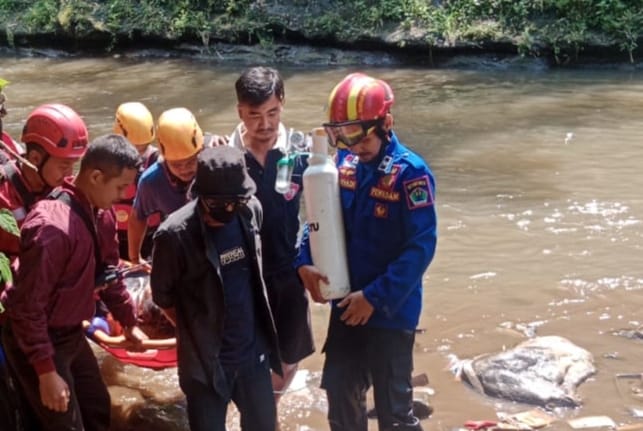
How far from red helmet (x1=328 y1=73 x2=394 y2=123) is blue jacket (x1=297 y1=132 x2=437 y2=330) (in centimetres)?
15

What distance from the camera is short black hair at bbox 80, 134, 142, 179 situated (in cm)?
331

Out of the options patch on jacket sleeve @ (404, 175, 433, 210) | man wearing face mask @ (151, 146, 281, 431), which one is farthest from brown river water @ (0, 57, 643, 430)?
patch on jacket sleeve @ (404, 175, 433, 210)

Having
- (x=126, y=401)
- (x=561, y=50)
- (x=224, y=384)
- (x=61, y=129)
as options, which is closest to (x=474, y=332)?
(x=126, y=401)

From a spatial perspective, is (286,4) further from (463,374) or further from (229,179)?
(229,179)

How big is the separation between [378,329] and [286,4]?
15.2m

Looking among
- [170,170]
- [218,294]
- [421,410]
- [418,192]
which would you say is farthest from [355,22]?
[218,294]

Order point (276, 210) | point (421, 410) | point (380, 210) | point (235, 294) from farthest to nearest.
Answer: point (421, 410)
point (276, 210)
point (380, 210)
point (235, 294)

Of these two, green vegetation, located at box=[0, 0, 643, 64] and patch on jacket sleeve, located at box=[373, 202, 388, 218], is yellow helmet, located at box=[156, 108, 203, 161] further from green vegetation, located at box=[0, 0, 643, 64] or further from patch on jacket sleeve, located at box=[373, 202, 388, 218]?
green vegetation, located at box=[0, 0, 643, 64]

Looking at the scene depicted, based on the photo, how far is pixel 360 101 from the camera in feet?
11.1

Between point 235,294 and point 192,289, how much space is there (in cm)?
18

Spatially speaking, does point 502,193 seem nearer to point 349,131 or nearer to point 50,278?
point 349,131

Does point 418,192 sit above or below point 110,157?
below

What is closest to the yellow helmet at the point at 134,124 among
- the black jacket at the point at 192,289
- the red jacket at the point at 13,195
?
the red jacket at the point at 13,195

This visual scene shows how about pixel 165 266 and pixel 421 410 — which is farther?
pixel 421 410
